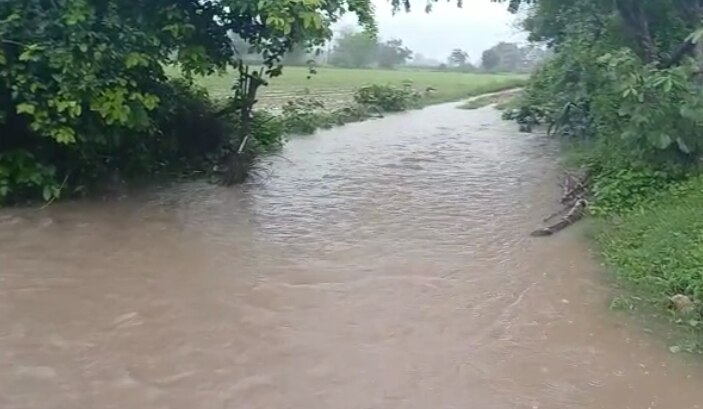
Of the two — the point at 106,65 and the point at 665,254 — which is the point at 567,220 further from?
the point at 106,65

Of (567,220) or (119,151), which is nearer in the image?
(567,220)

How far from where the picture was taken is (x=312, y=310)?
5527mm

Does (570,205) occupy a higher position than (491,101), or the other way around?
(570,205)

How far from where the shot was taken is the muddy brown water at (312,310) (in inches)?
170

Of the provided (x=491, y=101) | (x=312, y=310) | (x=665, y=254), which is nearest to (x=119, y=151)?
(x=312, y=310)

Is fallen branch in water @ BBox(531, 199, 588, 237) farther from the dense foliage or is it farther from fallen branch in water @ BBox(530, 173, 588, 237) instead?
the dense foliage

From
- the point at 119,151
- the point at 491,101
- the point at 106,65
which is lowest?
the point at 491,101

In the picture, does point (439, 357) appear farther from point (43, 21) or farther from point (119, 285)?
point (43, 21)

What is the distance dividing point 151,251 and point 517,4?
264 inches

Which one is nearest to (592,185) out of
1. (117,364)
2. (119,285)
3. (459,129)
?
(119,285)

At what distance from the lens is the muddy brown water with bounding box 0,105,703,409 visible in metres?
4.31

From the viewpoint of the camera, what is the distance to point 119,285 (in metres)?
6.01

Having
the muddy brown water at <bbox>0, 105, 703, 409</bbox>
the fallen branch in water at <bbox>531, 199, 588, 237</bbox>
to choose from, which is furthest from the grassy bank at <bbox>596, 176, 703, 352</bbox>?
the fallen branch in water at <bbox>531, 199, 588, 237</bbox>

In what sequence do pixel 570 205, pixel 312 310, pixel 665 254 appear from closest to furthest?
pixel 312 310 < pixel 665 254 < pixel 570 205
